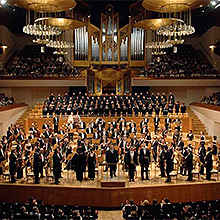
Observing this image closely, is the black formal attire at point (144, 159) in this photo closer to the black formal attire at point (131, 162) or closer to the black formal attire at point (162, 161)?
the black formal attire at point (131, 162)

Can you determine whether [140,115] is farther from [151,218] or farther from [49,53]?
[151,218]

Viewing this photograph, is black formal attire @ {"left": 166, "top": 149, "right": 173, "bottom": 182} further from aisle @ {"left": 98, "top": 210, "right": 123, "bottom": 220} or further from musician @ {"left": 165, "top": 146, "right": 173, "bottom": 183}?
aisle @ {"left": 98, "top": 210, "right": 123, "bottom": 220}

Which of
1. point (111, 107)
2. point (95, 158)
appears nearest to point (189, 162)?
point (95, 158)

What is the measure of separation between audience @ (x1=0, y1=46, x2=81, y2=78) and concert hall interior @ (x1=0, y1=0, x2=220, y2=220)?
0.23 ft

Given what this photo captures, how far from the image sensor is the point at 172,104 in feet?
49.9

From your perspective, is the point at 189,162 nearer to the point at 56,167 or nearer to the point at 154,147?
the point at 154,147

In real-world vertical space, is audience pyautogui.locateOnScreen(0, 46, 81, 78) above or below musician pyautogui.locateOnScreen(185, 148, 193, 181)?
above

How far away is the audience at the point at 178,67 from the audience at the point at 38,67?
161 inches

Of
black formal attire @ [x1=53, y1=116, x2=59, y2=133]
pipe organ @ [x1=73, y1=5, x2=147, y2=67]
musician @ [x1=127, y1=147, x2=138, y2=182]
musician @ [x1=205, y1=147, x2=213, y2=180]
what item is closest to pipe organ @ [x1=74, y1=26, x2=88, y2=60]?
pipe organ @ [x1=73, y1=5, x2=147, y2=67]

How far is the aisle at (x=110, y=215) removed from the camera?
793 centimetres

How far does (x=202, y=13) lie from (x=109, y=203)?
12.9 metres

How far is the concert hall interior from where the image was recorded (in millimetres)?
8469

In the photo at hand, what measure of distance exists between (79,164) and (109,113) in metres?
5.89

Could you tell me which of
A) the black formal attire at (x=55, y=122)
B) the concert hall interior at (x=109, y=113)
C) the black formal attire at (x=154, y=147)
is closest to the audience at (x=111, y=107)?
the concert hall interior at (x=109, y=113)
